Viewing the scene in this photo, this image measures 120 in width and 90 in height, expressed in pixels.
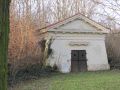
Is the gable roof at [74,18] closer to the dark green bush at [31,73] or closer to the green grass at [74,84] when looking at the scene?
the dark green bush at [31,73]

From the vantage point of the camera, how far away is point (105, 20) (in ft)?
122

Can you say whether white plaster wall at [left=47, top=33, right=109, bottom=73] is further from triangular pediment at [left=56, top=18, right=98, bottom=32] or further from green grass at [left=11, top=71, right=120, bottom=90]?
green grass at [left=11, top=71, right=120, bottom=90]

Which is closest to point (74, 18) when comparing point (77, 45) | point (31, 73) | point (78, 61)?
point (77, 45)

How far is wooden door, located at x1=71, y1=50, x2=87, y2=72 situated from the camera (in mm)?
27188

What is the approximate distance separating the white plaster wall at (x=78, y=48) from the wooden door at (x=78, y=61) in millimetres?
359

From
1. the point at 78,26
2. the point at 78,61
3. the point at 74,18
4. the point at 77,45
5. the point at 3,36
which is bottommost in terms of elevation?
the point at 78,61

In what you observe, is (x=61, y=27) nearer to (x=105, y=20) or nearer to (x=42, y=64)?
(x=42, y=64)

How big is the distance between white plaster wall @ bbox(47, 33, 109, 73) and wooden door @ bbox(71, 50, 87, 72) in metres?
0.36

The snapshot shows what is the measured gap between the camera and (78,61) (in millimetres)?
27422

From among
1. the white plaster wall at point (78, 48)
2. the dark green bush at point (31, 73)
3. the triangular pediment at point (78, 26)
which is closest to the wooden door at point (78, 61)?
the white plaster wall at point (78, 48)

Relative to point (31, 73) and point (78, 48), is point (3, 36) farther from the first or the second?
point (78, 48)

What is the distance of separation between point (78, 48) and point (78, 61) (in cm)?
118

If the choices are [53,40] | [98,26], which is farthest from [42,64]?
[98,26]

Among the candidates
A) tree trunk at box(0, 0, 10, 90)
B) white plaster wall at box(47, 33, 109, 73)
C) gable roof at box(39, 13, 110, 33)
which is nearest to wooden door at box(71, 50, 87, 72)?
white plaster wall at box(47, 33, 109, 73)
